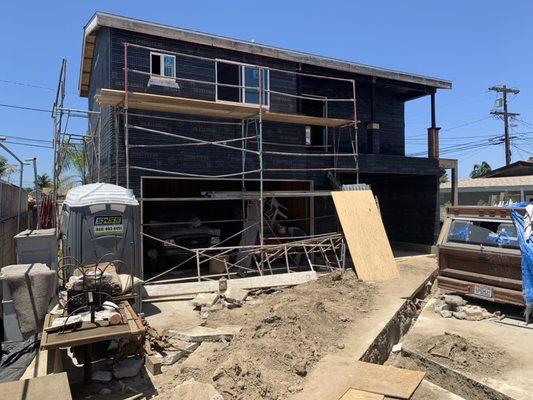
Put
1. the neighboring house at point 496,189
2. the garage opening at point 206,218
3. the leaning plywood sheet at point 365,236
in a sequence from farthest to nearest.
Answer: the neighboring house at point 496,189
the garage opening at point 206,218
the leaning plywood sheet at point 365,236

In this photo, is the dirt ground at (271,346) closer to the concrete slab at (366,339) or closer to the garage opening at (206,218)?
the concrete slab at (366,339)

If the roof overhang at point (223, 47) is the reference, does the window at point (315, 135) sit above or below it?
below

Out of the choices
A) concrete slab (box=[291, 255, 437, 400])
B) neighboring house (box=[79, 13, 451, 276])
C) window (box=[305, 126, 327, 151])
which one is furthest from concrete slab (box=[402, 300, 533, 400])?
window (box=[305, 126, 327, 151])

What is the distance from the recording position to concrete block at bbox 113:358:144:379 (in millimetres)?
4793

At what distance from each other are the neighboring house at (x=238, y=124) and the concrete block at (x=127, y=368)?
428 cm

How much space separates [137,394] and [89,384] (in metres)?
0.57

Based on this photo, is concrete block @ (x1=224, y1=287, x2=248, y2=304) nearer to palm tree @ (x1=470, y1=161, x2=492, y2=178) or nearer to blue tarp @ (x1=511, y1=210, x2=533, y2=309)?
blue tarp @ (x1=511, y1=210, x2=533, y2=309)

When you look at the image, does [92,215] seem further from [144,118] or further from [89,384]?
[144,118]

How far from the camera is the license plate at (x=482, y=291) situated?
7.41 m

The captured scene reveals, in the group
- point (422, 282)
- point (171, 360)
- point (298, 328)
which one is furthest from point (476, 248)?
point (171, 360)

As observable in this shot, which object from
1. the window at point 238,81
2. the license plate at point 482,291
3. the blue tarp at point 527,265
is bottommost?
the license plate at point 482,291

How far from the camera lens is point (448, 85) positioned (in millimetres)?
15219

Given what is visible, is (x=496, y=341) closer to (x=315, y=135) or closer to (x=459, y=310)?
(x=459, y=310)

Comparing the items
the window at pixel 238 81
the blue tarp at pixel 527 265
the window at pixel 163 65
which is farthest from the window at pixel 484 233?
the window at pixel 163 65
